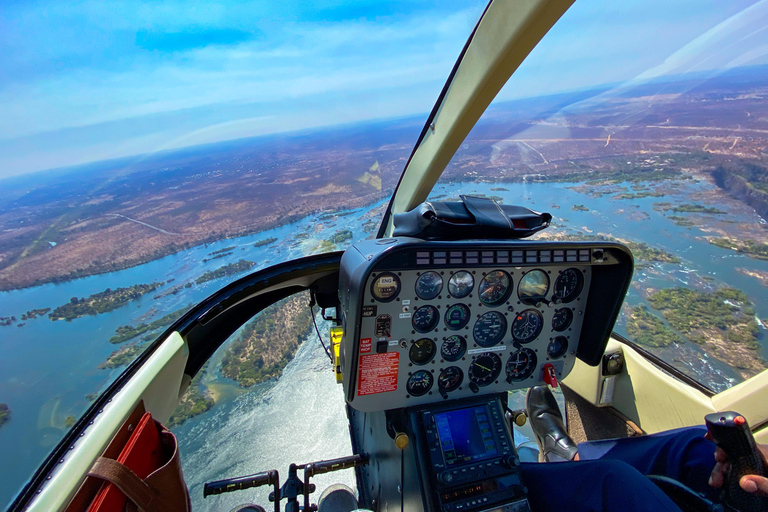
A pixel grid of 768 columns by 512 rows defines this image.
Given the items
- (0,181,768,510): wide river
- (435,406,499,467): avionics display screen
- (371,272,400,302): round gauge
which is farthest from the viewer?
(435,406,499,467): avionics display screen

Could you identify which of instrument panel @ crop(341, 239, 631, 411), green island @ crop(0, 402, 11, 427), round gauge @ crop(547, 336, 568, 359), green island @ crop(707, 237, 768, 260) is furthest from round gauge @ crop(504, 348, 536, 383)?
green island @ crop(0, 402, 11, 427)

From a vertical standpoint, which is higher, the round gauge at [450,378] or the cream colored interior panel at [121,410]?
the cream colored interior panel at [121,410]

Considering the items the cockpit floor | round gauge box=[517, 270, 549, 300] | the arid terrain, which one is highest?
the arid terrain

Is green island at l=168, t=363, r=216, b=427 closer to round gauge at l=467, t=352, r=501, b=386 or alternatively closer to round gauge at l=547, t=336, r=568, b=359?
round gauge at l=467, t=352, r=501, b=386

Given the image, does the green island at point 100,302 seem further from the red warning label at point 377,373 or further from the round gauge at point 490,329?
the round gauge at point 490,329

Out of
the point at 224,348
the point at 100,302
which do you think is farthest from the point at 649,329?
the point at 100,302

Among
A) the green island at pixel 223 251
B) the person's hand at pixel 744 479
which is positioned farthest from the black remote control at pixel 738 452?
the green island at pixel 223 251

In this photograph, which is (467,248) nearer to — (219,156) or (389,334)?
(389,334)
